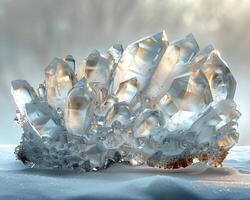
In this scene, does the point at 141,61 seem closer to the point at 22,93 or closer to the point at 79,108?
the point at 79,108

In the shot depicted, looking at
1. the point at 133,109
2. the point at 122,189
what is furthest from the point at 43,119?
the point at 122,189

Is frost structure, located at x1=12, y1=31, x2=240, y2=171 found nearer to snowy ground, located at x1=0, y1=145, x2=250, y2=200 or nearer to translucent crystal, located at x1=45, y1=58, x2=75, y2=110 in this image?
translucent crystal, located at x1=45, y1=58, x2=75, y2=110

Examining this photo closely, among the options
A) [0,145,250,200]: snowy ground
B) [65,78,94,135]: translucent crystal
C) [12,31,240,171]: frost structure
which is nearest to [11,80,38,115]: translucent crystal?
[12,31,240,171]: frost structure

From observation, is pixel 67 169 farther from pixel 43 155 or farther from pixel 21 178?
pixel 21 178

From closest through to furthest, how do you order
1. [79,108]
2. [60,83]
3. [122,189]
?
[122,189] → [79,108] → [60,83]

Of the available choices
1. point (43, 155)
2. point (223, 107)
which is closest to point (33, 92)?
point (43, 155)

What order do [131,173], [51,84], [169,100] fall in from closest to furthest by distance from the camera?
[131,173] → [169,100] → [51,84]

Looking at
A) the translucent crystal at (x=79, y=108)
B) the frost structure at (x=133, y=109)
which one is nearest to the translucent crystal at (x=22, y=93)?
the frost structure at (x=133, y=109)

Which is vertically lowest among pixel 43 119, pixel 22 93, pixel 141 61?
pixel 43 119

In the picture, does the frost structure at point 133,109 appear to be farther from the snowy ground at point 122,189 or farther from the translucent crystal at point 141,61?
the snowy ground at point 122,189
